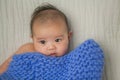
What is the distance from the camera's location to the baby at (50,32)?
1.02 metres

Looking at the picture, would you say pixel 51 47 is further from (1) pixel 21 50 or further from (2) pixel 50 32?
(1) pixel 21 50

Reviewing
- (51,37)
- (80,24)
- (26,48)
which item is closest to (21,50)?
(26,48)

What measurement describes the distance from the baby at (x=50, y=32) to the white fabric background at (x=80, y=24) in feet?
0.23

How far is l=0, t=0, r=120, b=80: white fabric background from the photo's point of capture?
1.09m

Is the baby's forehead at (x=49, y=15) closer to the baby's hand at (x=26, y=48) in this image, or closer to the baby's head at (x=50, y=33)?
the baby's head at (x=50, y=33)

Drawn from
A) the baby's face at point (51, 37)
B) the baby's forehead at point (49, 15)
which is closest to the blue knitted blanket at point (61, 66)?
the baby's face at point (51, 37)

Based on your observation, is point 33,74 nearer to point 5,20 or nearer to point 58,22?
point 58,22

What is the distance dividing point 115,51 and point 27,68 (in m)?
0.40

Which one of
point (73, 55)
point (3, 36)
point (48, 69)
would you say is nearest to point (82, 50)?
point (73, 55)

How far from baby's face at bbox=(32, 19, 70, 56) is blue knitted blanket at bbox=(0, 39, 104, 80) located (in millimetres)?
37

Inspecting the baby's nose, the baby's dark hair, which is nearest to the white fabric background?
the baby's dark hair

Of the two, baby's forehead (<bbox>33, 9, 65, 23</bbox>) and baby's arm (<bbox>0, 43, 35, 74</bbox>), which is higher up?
baby's forehead (<bbox>33, 9, 65, 23</bbox>)

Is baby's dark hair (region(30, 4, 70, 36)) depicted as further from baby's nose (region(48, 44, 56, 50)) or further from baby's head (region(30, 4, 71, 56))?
baby's nose (region(48, 44, 56, 50))

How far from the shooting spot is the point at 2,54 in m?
1.21
